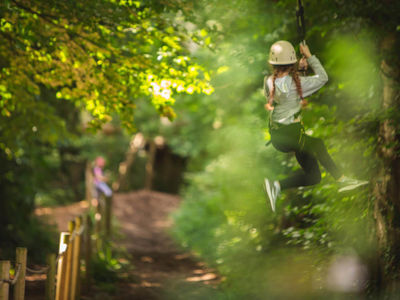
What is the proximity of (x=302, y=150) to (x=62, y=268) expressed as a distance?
2.79 meters

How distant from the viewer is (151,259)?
1176cm

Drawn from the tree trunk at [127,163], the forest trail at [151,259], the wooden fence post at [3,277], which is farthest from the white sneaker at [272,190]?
the tree trunk at [127,163]

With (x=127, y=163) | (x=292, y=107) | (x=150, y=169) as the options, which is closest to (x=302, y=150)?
(x=292, y=107)

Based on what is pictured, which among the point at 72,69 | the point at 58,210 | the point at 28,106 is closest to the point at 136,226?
the point at 58,210

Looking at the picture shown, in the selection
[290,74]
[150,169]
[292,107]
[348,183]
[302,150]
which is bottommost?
[348,183]

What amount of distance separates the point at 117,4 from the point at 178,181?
25.4 metres

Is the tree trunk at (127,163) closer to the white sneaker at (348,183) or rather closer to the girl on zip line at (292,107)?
the white sneaker at (348,183)

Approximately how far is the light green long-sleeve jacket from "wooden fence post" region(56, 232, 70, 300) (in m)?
2.58

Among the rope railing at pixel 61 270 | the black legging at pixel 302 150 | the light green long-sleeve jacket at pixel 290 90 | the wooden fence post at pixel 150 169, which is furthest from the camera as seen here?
the wooden fence post at pixel 150 169

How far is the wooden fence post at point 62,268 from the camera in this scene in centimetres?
506

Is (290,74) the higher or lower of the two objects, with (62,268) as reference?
higher

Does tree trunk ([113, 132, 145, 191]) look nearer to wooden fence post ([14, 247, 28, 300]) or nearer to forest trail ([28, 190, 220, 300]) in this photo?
forest trail ([28, 190, 220, 300])

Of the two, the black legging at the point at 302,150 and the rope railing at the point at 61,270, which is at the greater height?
the black legging at the point at 302,150

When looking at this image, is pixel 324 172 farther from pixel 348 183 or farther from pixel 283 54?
pixel 283 54
